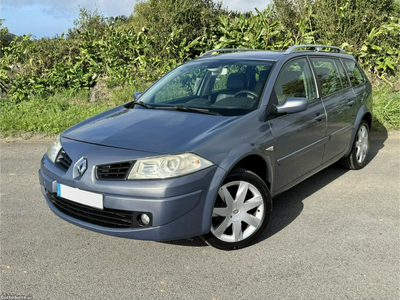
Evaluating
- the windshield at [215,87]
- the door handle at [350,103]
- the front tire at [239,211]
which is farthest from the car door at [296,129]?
the door handle at [350,103]

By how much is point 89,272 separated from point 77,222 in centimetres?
42

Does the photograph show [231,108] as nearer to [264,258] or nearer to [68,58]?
[264,258]

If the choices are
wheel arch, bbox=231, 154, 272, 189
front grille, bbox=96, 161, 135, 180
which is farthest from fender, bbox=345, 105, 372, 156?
front grille, bbox=96, 161, 135, 180

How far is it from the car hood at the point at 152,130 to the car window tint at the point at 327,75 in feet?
5.64

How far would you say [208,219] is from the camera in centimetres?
335

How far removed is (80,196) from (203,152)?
3.32 feet

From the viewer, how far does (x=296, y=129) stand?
4277 millimetres

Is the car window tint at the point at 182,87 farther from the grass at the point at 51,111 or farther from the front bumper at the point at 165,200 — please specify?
the grass at the point at 51,111

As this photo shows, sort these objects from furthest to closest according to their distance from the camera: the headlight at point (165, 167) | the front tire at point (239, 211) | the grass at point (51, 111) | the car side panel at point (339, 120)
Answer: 1. the grass at point (51, 111)
2. the car side panel at point (339, 120)
3. the front tire at point (239, 211)
4. the headlight at point (165, 167)

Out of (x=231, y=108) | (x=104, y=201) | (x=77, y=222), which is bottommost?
(x=77, y=222)

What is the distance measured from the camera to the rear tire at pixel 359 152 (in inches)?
228

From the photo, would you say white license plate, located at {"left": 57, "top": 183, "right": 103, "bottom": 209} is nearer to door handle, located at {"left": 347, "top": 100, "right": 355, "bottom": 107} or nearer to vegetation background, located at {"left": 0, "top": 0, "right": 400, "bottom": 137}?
door handle, located at {"left": 347, "top": 100, "right": 355, "bottom": 107}

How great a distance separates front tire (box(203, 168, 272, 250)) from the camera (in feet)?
11.5

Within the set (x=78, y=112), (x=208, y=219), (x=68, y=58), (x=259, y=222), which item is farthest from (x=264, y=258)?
(x=68, y=58)
